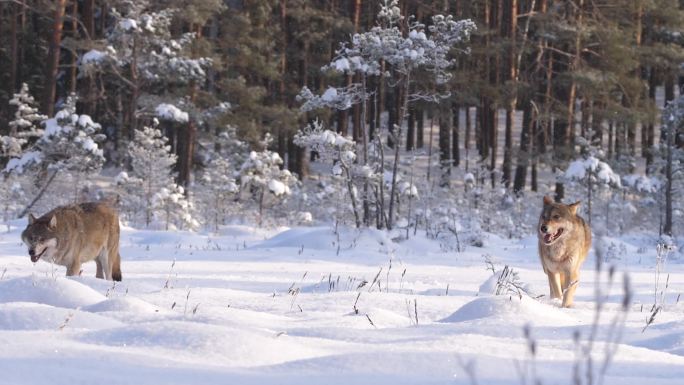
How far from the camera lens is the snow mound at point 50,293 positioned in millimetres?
5672

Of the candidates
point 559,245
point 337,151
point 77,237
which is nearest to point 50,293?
point 77,237

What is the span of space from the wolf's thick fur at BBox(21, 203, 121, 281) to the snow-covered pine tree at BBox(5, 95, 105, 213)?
653 inches

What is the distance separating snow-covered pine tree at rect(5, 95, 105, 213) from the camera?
2547 centimetres

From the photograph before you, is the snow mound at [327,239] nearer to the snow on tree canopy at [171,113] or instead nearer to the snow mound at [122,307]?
the snow mound at [122,307]

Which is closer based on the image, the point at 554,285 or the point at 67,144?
the point at 554,285

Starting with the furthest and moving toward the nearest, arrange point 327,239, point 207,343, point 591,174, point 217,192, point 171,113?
point 171,113 < point 217,192 < point 591,174 < point 327,239 < point 207,343

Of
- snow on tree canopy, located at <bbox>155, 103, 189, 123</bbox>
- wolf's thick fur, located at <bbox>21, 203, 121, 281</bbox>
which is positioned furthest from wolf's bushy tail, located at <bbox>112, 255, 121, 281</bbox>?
snow on tree canopy, located at <bbox>155, 103, 189, 123</bbox>

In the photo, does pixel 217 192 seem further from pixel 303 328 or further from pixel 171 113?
pixel 303 328

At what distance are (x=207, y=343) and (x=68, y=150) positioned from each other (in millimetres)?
24128

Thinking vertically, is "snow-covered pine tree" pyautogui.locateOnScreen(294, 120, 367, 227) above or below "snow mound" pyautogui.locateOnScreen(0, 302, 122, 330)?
above

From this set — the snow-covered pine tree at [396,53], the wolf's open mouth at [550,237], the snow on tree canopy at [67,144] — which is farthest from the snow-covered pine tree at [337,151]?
the wolf's open mouth at [550,237]

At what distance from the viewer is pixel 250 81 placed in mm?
41344

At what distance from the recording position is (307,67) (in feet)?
133

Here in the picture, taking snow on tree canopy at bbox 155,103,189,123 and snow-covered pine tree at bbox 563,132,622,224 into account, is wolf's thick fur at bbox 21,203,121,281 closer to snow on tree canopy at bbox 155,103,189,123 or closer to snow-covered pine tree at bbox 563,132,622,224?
snow-covered pine tree at bbox 563,132,622,224
